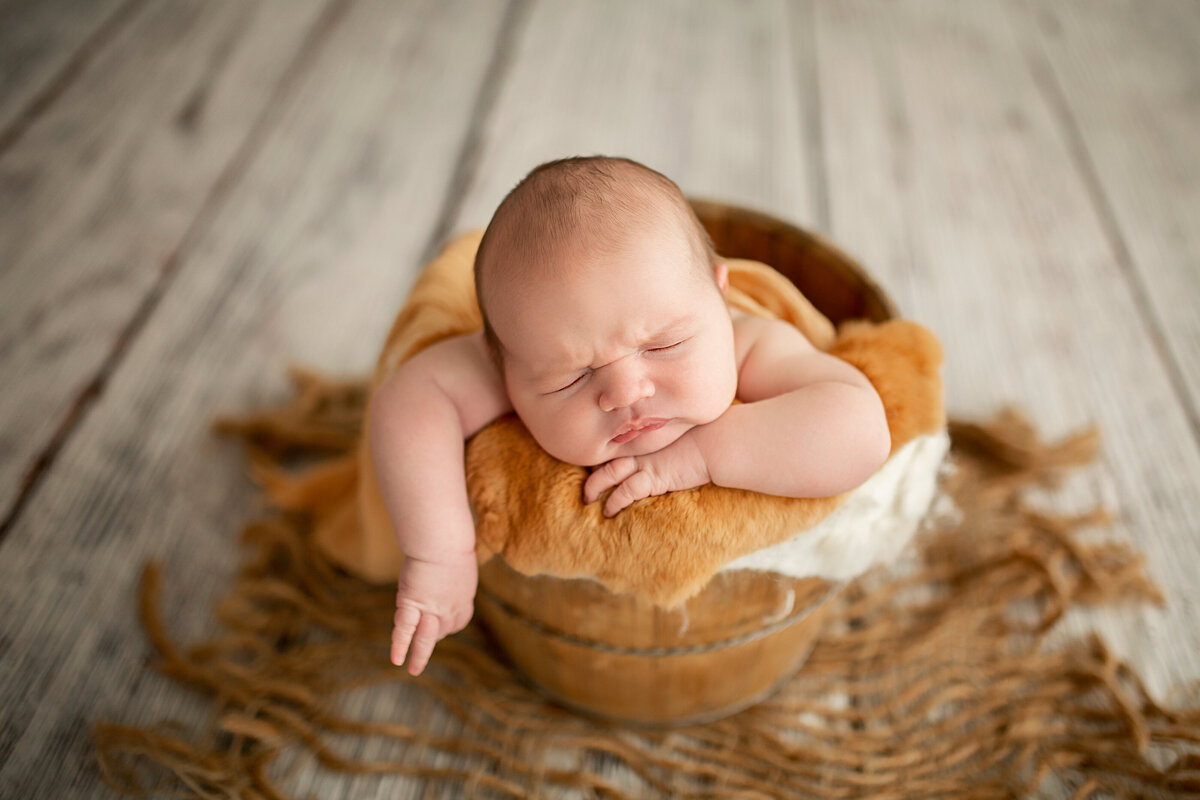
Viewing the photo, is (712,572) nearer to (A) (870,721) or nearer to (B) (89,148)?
(A) (870,721)

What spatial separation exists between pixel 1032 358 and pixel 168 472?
1237 mm

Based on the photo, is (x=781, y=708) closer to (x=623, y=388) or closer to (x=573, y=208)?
(x=623, y=388)

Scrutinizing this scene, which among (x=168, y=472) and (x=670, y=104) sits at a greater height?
(x=670, y=104)

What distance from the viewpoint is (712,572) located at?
70 cm

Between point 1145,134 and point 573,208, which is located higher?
point 573,208

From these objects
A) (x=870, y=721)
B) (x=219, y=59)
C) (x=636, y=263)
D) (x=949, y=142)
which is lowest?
(x=870, y=721)

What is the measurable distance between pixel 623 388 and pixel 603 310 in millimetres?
63

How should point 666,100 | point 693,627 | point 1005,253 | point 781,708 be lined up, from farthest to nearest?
point 666,100 < point 1005,253 < point 781,708 < point 693,627

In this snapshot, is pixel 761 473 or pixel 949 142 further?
pixel 949 142

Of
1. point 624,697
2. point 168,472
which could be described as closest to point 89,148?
point 168,472

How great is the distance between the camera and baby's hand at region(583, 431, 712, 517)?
72 cm

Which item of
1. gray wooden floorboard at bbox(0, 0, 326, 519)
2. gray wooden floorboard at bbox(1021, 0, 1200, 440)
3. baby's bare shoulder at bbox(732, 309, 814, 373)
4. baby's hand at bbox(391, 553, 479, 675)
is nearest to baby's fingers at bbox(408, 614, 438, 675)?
baby's hand at bbox(391, 553, 479, 675)

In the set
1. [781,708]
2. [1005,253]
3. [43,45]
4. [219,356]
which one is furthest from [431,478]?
[43,45]

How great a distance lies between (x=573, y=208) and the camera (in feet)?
2.26
